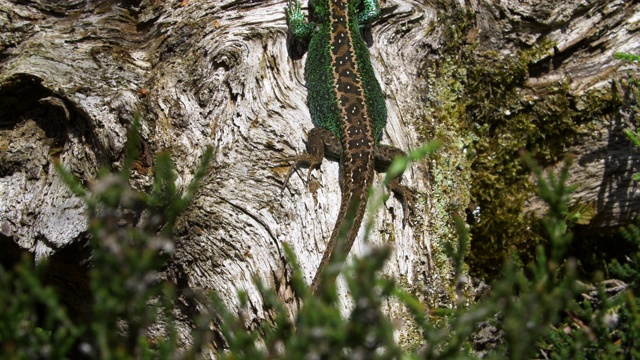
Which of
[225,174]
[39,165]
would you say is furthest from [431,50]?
[39,165]

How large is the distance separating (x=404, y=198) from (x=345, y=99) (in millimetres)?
952

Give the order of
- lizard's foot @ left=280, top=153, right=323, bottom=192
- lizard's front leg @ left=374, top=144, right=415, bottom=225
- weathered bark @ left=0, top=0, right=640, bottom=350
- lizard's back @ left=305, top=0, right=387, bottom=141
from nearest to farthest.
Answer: weathered bark @ left=0, top=0, right=640, bottom=350, lizard's foot @ left=280, top=153, right=323, bottom=192, lizard's front leg @ left=374, top=144, right=415, bottom=225, lizard's back @ left=305, top=0, right=387, bottom=141

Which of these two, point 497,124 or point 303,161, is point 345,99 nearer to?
point 303,161

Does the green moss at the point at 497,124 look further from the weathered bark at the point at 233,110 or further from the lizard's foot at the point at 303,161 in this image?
Answer: the lizard's foot at the point at 303,161

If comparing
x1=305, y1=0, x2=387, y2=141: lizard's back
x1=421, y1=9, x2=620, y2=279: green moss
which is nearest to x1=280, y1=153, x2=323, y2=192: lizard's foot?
x1=305, y1=0, x2=387, y2=141: lizard's back

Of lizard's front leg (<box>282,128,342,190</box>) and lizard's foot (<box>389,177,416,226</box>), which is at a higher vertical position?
lizard's front leg (<box>282,128,342,190</box>)

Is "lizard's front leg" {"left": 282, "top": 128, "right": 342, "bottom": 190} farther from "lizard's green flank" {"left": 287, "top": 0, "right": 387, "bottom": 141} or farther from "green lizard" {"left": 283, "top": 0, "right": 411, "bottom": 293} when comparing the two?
"lizard's green flank" {"left": 287, "top": 0, "right": 387, "bottom": 141}

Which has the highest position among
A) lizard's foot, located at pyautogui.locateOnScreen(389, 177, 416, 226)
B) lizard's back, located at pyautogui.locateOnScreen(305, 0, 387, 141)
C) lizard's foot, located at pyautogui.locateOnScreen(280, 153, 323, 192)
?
lizard's back, located at pyautogui.locateOnScreen(305, 0, 387, 141)

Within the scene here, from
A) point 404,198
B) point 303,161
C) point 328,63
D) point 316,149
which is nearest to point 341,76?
point 328,63

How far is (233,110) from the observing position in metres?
4.21

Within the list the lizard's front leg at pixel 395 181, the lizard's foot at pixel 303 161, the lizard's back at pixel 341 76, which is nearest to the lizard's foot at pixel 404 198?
the lizard's front leg at pixel 395 181

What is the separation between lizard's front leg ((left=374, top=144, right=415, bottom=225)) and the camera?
4.15 meters

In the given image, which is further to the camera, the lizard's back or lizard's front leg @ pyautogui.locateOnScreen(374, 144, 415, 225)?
the lizard's back

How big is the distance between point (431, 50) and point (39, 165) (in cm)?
319
